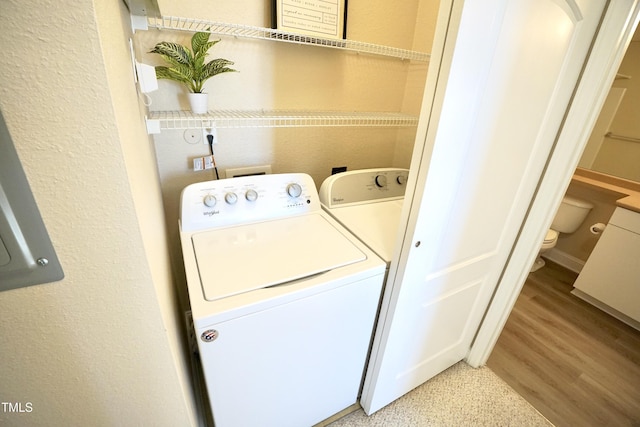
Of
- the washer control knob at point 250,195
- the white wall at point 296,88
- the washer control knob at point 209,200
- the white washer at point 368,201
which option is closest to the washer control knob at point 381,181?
the white washer at point 368,201

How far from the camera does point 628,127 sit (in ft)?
7.38

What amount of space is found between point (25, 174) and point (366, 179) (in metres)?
1.32

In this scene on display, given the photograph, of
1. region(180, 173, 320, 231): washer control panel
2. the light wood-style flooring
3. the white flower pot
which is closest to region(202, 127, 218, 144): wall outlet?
the white flower pot

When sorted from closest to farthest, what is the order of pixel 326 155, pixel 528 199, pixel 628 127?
pixel 528 199 → pixel 326 155 → pixel 628 127

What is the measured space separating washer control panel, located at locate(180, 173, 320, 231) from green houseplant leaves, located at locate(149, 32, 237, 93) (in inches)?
16.5

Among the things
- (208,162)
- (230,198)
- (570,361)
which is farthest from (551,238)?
(208,162)

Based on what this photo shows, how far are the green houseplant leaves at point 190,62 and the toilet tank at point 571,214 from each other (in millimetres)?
2963

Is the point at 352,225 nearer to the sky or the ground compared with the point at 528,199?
nearer to the ground

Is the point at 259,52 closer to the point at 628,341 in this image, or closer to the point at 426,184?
the point at 426,184

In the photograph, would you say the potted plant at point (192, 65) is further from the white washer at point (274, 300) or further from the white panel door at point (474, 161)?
the white panel door at point (474, 161)

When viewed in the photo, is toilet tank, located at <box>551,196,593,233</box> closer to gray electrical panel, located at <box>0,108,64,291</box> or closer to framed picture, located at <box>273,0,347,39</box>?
framed picture, located at <box>273,0,347,39</box>

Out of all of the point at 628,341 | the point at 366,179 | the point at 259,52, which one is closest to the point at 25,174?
the point at 259,52

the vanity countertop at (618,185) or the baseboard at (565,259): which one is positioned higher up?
the vanity countertop at (618,185)

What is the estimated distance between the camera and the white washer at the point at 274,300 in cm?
82
